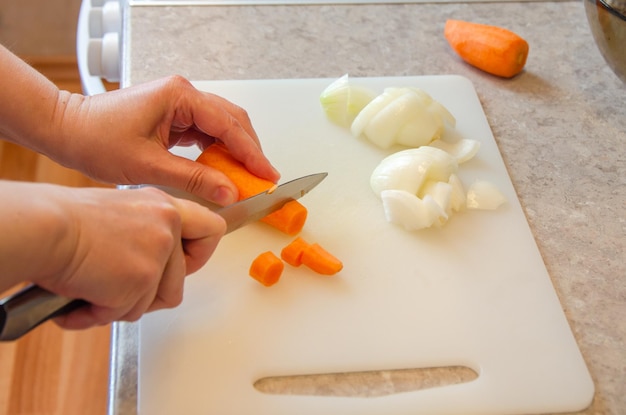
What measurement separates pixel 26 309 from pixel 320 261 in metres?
0.47

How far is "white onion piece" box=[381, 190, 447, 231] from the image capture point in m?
1.18

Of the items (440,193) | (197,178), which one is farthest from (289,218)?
(440,193)

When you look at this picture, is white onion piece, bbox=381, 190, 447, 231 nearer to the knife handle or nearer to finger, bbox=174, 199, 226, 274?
finger, bbox=174, 199, 226, 274

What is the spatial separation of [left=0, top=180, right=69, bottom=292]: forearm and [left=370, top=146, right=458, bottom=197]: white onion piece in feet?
2.05

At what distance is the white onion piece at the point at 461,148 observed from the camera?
4.35 ft

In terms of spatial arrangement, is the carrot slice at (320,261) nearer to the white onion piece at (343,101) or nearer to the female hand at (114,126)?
the female hand at (114,126)

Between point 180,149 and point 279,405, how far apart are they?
0.53 m

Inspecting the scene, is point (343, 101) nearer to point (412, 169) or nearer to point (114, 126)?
point (412, 169)

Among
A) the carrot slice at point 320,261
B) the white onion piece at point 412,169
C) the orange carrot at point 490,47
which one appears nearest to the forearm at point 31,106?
the carrot slice at point 320,261

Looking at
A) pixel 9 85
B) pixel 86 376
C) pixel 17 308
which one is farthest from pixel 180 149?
pixel 86 376

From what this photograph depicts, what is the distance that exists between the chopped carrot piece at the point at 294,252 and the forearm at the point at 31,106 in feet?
1.27

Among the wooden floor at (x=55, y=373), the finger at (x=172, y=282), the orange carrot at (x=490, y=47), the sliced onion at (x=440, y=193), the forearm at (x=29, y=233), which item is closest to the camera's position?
the forearm at (x=29, y=233)

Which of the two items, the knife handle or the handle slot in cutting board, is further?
the handle slot in cutting board

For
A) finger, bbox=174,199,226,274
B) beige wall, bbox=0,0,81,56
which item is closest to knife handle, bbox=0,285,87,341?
finger, bbox=174,199,226,274
